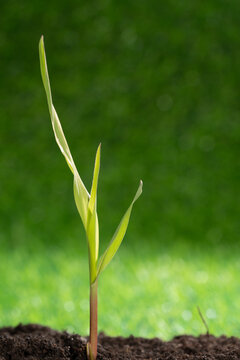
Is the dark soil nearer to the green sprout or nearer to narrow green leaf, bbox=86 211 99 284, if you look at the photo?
the green sprout

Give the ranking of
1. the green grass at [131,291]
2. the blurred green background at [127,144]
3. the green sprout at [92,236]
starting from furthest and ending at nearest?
1. the blurred green background at [127,144]
2. the green grass at [131,291]
3. the green sprout at [92,236]

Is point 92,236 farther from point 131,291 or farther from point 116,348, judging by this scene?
point 131,291

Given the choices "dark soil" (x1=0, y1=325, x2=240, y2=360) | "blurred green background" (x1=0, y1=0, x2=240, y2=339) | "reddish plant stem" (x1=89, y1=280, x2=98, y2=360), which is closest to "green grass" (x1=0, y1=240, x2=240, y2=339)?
"blurred green background" (x1=0, y1=0, x2=240, y2=339)

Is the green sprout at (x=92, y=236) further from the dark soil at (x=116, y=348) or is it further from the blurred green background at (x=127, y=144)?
the blurred green background at (x=127, y=144)

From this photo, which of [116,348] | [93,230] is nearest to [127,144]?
[116,348]

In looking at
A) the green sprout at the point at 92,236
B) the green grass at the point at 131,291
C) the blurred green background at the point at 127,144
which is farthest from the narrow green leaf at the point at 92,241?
the blurred green background at the point at 127,144
